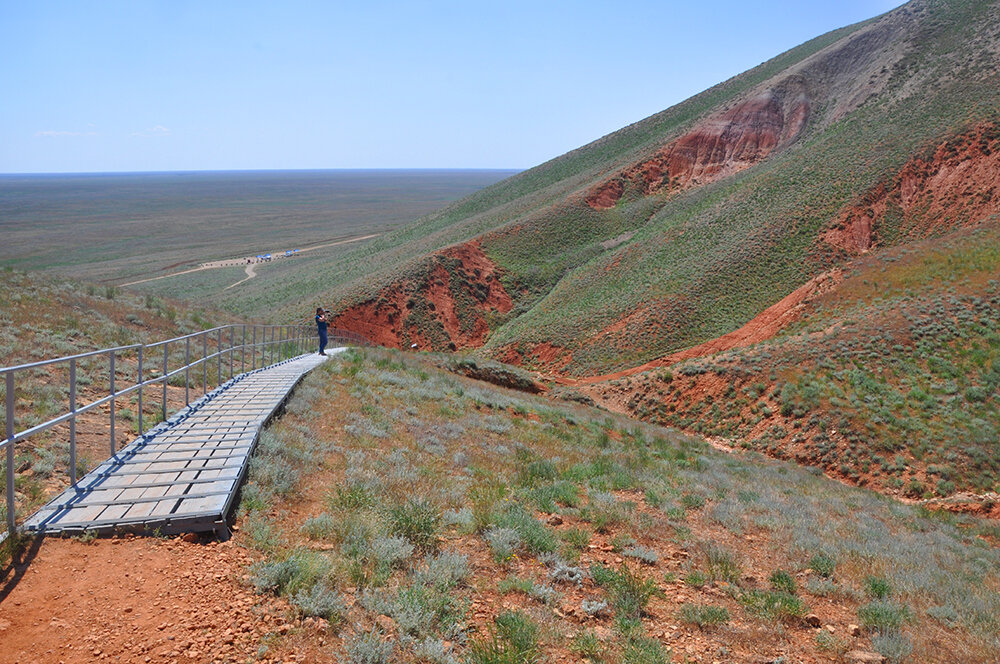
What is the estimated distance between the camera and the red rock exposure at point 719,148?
2112 inches

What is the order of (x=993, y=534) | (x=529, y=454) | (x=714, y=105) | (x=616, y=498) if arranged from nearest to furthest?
1. (x=616, y=498)
2. (x=529, y=454)
3. (x=993, y=534)
4. (x=714, y=105)

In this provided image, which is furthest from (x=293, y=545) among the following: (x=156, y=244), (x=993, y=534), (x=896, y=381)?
(x=156, y=244)

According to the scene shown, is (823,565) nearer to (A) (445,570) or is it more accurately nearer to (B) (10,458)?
(A) (445,570)

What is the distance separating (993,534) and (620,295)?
86.2 feet

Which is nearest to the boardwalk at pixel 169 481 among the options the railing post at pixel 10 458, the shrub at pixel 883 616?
the railing post at pixel 10 458

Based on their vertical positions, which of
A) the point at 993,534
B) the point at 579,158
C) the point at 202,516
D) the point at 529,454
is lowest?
the point at 993,534

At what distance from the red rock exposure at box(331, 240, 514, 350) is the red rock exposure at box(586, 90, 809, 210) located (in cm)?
1521

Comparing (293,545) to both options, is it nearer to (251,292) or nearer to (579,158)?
(251,292)

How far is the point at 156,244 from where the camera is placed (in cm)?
9594

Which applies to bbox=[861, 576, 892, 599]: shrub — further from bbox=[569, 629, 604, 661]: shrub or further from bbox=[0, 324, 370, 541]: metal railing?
bbox=[0, 324, 370, 541]: metal railing

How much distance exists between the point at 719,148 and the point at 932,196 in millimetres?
24105

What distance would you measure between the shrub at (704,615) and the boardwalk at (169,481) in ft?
13.0

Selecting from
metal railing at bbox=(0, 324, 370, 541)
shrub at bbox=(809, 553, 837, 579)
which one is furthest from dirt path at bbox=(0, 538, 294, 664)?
shrub at bbox=(809, 553, 837, 579)

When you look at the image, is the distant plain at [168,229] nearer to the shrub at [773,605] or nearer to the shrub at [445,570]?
the shrub at [445,570]
